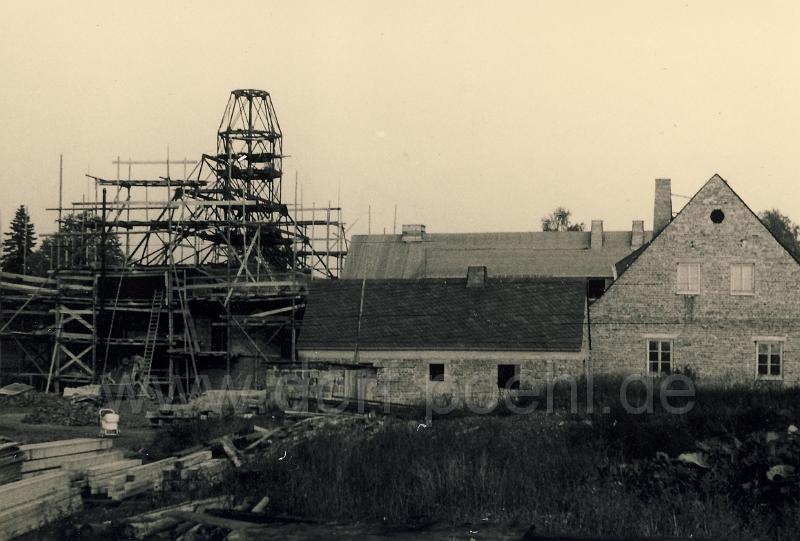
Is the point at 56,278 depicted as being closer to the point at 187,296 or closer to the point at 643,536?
the point at 187,296

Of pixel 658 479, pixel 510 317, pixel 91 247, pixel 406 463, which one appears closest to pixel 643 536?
pixel 658 479

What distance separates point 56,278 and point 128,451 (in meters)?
22.5

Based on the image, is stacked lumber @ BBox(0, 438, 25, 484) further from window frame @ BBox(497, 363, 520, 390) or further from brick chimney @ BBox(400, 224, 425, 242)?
brick chimney @ BBox(400, 224, 425, 242)

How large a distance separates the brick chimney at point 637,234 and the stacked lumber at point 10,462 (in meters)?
36.8

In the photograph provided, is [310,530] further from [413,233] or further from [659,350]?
[413,233]

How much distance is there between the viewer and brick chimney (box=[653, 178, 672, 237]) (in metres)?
39.9

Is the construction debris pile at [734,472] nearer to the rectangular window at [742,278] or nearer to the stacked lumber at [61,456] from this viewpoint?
the stacked lumber at [61,456]

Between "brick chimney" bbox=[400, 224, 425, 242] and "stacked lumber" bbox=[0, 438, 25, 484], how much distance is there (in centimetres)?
3602

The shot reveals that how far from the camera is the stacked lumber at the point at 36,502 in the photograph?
1428 cm

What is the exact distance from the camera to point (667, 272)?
113 feet

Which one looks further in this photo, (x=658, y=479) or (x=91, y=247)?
(x=91, y=247)

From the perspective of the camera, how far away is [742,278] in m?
33.8

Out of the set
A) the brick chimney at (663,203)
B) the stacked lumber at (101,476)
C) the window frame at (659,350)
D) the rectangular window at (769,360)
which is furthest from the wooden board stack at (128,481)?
the brick chimney at (663,203)

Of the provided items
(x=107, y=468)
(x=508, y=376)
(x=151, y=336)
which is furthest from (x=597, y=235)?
(x=107, y=468)
